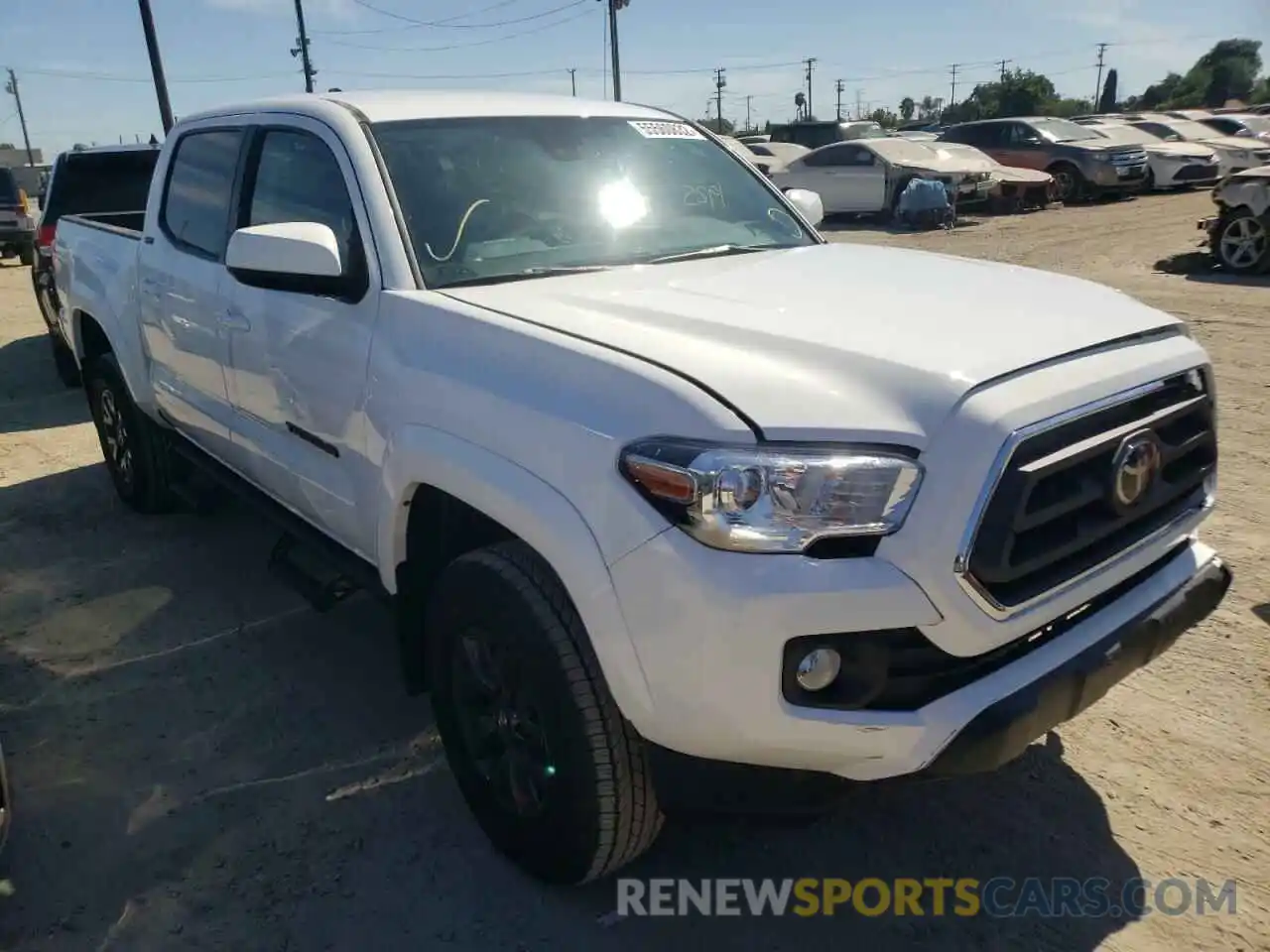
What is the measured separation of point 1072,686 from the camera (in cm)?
218

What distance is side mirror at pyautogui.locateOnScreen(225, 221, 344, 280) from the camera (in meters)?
2.80

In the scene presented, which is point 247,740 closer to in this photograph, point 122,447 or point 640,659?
point 640,659

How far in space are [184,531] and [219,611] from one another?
115cm

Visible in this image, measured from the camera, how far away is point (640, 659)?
2.07 m

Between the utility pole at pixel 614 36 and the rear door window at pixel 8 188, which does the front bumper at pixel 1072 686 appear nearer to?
the rear door window at pixel 8 188

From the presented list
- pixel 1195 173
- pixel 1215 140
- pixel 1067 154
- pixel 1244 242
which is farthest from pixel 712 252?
pixel 1215 140

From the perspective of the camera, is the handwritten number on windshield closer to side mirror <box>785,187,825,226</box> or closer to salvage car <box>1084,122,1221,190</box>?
side mirror <box>785,187,825,226</box>

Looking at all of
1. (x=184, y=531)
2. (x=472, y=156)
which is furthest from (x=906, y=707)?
(x=184, y=531)

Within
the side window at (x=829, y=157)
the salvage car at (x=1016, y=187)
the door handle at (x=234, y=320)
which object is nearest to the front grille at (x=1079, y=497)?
the door handle at (x=234, y=320)

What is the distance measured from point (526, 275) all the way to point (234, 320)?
129 cm

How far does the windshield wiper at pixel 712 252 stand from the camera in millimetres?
3234

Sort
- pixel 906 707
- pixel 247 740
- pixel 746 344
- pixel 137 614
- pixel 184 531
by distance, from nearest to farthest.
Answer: pixel 906 707 < pixel 746 344 < pixel 247 740 < pixel 137 614 < pixel 184 531

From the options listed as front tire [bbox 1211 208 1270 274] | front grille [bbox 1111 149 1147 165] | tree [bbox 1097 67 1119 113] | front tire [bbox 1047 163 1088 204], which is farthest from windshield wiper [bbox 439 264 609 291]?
tree [bbox 1097 67 1119 113]

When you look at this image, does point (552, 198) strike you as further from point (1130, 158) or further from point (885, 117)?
point (885, 117)
